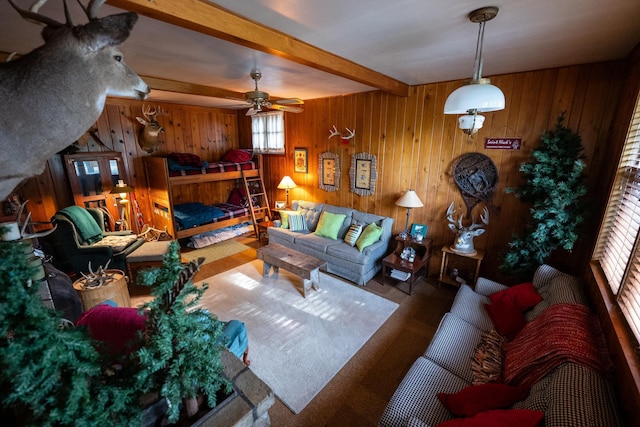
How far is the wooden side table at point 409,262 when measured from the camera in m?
3.26

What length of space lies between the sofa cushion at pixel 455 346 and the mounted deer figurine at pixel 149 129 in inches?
199

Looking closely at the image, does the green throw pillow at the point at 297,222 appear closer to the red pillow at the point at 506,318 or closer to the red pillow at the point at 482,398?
the red pillow at the point at 506,318

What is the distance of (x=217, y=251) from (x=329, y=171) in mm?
2392

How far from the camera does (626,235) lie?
68.8 inches

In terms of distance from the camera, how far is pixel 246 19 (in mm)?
1626

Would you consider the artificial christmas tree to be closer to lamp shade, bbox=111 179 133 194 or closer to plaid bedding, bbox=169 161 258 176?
plaid bedding, bbox=169 161 258 176

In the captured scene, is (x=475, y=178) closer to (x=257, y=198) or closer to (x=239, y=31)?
(x=239, y=31)

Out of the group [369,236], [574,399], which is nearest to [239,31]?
[574,399]

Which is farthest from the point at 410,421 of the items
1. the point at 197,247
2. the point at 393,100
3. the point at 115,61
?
the point at 197,247

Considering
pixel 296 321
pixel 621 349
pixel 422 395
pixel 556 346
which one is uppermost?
pixel 621 349

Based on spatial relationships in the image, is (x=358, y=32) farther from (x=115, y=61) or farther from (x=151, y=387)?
(x=151, y=387)

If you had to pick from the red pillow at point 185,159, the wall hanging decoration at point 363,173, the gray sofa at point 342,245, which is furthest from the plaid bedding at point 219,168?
the wall hanging decoration at point 363,173

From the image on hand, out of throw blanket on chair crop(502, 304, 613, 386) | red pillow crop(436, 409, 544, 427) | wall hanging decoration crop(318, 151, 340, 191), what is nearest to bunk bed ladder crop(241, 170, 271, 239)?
wall hanging decoration crop(318, 151, 340, 191)

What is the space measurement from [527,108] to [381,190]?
1.90m
